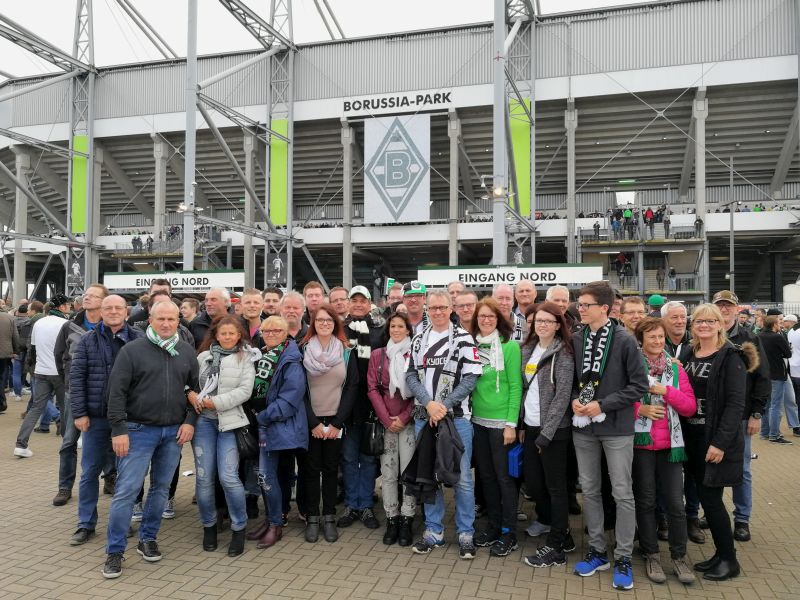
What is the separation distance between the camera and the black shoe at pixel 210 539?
4.24m

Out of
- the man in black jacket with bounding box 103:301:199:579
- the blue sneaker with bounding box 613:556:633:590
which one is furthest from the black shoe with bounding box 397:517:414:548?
the man in black jacket with bounding box 103:301:199:579

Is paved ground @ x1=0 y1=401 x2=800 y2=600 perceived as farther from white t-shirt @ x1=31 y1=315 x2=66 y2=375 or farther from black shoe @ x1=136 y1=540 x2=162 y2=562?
white t-shirt @ x1=31 y1=315 x2=66 y2=375

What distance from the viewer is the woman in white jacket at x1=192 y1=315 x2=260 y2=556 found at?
164 inches

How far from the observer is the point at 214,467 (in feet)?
13.9

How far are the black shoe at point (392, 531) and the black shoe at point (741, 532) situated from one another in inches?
101

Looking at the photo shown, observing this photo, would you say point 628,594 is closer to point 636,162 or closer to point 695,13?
point 695,13

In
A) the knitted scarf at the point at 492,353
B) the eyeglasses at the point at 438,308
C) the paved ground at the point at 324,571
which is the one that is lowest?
the paved ground at the point at 324,571

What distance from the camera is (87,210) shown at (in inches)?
1027

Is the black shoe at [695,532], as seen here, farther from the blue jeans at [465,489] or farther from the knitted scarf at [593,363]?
the blue jeans at [465,489]

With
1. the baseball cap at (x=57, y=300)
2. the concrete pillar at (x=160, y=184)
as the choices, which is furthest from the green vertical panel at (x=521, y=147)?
the baseball cap at (x=57, y=300)

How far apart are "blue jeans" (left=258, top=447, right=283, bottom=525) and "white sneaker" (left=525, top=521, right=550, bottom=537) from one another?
188 centimetres

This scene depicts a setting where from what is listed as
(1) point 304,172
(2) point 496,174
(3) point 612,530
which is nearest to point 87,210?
(1) point 304,172

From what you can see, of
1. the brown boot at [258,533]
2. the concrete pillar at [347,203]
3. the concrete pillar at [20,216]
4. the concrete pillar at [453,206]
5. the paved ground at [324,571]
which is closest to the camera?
the paved ground at [324,571]

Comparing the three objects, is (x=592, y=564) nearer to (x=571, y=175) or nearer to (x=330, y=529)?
(x=330, y=529)
